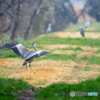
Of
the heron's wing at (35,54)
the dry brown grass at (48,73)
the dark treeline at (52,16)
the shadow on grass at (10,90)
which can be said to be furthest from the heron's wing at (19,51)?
the dark treeline at (52,16)

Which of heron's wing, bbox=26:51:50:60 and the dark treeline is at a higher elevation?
heron's wing, bbox=26:51:50:60

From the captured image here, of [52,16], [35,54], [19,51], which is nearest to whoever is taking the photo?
[35,54]

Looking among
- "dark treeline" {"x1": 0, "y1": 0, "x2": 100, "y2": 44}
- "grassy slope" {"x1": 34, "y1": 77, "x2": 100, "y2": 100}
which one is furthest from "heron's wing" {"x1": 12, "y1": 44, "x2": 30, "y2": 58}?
"dark treeline" {"x1": 0, "y1": 0, "x2": 100, "y2": 44}

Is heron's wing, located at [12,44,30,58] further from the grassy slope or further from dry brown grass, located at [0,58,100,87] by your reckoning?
the grassy slope

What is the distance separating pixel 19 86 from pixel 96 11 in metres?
33.0

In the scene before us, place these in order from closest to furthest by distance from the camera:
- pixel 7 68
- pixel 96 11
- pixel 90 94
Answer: pixel 90 94 → pixel 7 68 → pixel 96 11

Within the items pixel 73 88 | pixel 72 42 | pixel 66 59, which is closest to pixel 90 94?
pixel 73 88

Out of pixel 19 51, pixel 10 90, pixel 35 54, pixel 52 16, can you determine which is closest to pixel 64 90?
pixel 10 90

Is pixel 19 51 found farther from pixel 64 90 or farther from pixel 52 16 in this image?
pixel 52 16

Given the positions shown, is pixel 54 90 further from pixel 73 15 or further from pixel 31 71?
pixel 73 15

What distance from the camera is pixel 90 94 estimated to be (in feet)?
17.5

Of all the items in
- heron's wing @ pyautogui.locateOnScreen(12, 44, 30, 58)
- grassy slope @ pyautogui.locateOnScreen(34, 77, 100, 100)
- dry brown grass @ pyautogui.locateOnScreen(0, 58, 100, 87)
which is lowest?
dry brown grass @ pyautogui.locateOnScreen(0, 58, 100, 87)

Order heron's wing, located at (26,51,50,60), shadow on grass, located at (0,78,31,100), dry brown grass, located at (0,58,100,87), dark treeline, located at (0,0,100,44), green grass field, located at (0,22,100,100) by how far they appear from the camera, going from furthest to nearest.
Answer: dark treeline, located at (0,0,100,44) → heron's wing, located at (26,51,50,60) → dry brown grass, located at (0,58,100,87) → green grass field, located at (0,22,100,100) → shadow on grass, located at (0,78,31,100)

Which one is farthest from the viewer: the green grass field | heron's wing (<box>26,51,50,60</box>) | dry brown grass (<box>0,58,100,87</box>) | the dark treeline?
the dark treeline
